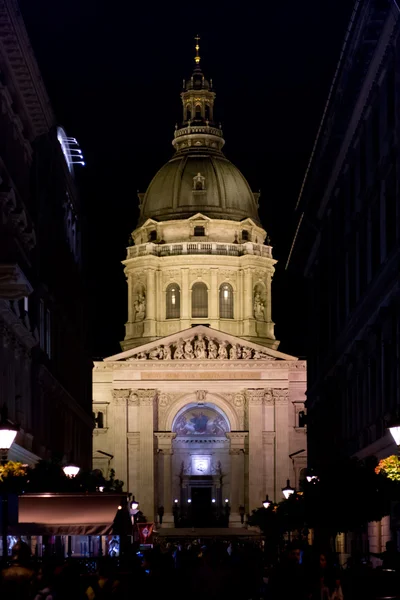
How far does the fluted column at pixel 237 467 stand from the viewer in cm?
14900

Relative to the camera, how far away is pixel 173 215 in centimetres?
16975

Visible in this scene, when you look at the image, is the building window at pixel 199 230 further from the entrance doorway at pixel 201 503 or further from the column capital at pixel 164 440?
the entrance doorway at pixel 201 503

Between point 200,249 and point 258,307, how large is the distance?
8400mm

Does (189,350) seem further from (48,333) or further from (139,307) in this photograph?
(48,333)

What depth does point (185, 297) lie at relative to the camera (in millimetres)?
164375

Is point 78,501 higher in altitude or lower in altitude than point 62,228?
lower

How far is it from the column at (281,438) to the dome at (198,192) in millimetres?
26616

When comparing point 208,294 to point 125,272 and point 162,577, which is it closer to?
point 125,272

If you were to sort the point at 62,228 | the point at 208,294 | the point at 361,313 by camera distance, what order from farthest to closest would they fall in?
the point at 208,294
the point at 62,228
the point at 361,313

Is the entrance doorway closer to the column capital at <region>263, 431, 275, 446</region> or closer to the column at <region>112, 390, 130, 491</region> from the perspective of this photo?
the column capital at <region>263, 431, 275, 446</region>

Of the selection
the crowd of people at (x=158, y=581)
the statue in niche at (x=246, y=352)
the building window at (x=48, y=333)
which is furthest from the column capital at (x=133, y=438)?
the crowd of people at (x=158, y=581)

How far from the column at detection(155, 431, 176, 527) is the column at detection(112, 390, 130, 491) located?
3.18 m

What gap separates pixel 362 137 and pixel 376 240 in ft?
18.0

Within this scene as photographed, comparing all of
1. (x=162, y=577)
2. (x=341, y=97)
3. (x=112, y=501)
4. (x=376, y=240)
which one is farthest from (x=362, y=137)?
(x=162, y=577)
